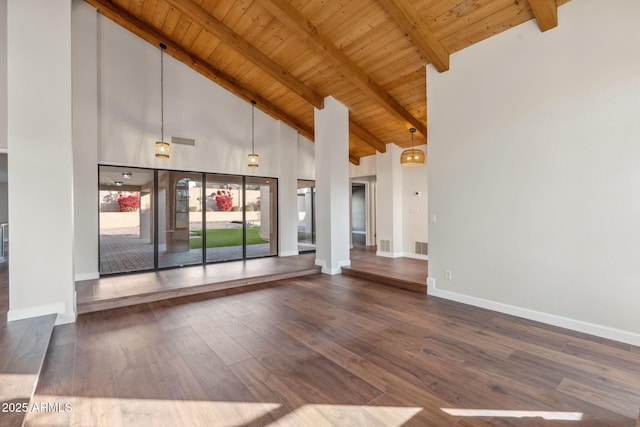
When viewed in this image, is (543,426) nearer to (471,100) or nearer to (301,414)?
(301,414)

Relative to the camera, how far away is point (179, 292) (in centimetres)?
449

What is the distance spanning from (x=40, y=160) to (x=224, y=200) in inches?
146

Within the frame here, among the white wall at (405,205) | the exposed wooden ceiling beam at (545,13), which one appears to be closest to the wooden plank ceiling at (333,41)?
the exposed wooden ceiling beam at (545,13)

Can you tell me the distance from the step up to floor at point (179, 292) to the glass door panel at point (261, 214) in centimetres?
205

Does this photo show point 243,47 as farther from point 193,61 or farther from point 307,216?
point 307,216

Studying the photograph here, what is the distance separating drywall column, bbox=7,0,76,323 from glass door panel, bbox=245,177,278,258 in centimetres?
402

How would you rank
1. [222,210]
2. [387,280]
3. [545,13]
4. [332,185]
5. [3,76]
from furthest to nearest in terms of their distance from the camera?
[222,210] < [332,185] < [387,280] < [3,76] < [545,13]

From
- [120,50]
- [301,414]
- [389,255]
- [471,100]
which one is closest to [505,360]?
[301,414]

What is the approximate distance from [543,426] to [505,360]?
0.82m

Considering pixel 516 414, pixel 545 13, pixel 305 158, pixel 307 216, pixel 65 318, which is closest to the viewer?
pixel 516 414

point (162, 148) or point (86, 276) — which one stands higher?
point (162, 148)

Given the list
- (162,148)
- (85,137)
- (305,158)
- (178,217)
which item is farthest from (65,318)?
(305,158)

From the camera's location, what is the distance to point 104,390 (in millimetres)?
2133

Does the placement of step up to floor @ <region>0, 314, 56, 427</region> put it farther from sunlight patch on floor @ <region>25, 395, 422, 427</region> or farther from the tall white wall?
the tall white wall
